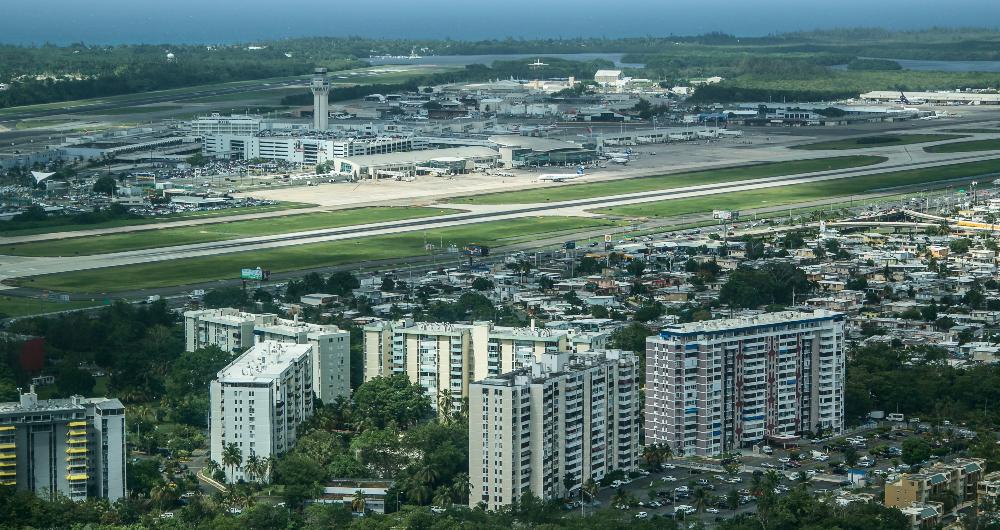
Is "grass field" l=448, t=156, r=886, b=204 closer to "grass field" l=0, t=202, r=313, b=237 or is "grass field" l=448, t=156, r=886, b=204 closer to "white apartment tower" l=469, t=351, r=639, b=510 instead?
"grass field" l=0, t=202, r=313, b=237

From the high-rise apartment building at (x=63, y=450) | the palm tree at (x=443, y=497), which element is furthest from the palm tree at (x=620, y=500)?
the high-rise apartment building at (x=63, y=450)

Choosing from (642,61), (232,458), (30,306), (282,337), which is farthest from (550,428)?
(642,61)

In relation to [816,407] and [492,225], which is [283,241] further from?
[816,407]

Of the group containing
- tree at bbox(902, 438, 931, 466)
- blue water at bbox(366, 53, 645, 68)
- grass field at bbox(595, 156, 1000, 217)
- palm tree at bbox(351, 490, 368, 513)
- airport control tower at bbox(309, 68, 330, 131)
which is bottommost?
palm tree at bbox(351, 490, 368, 513)

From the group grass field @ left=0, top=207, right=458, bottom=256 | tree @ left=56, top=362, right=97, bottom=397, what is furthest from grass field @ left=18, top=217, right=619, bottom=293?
tree @ left=56, top=362, right=97, bottom=397

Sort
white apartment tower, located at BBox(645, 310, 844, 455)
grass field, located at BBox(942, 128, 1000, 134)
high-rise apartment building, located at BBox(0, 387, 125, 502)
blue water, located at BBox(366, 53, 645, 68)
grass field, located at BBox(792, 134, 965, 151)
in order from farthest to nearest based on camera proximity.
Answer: blue water, located at BBox(366, 53, 645, 68), grass field, located at BBox(942, 128, 1000, 134), grass field, located at BBox(792, 134, 965, 151), white apartment tower, located at BBox(645, 310, 844, 455), high-rise apartment building, located at BBox(0, 387, 125, 502)
